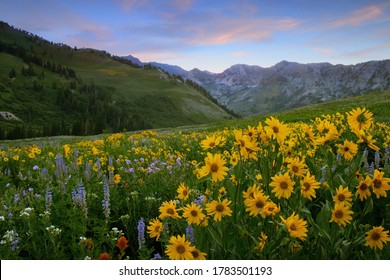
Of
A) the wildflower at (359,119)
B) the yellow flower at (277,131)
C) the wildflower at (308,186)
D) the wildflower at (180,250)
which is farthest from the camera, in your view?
the wildflower at (359,119)

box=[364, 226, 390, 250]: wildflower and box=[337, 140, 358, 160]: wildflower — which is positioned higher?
box=[337, 140, 358, 160]: wildflower

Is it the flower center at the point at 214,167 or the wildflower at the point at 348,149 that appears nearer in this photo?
the flower center at the point at 214,167

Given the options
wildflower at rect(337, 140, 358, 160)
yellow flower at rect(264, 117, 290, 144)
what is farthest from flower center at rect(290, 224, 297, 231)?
wildflower at rect(337, 140, 358, 160)

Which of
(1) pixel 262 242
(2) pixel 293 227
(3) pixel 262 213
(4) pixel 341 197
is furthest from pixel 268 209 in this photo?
(4) pixel 341 197

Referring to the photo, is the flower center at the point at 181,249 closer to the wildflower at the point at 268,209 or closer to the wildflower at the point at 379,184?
the wildflower at the point at 268,209

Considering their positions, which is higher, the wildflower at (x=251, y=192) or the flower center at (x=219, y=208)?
the wildflower at (x=251, y=192)

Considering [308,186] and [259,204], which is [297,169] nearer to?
[308,186]

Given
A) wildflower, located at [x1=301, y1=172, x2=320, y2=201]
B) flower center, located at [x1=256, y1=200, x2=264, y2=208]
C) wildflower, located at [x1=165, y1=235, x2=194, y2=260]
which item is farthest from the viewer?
wildflower, located at [x1=301, y1=172, x2=320, y2=201]

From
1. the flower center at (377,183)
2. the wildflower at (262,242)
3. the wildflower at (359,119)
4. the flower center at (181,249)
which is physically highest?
the wildflower at (359,119)

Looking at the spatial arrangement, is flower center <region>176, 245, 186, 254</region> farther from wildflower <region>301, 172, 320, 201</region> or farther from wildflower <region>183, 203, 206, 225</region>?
wildflower <region>301, 172, 320, 201</region>

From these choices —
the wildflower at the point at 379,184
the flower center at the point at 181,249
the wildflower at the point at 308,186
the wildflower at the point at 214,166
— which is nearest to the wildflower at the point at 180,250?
the flower center at the point at 181,249
